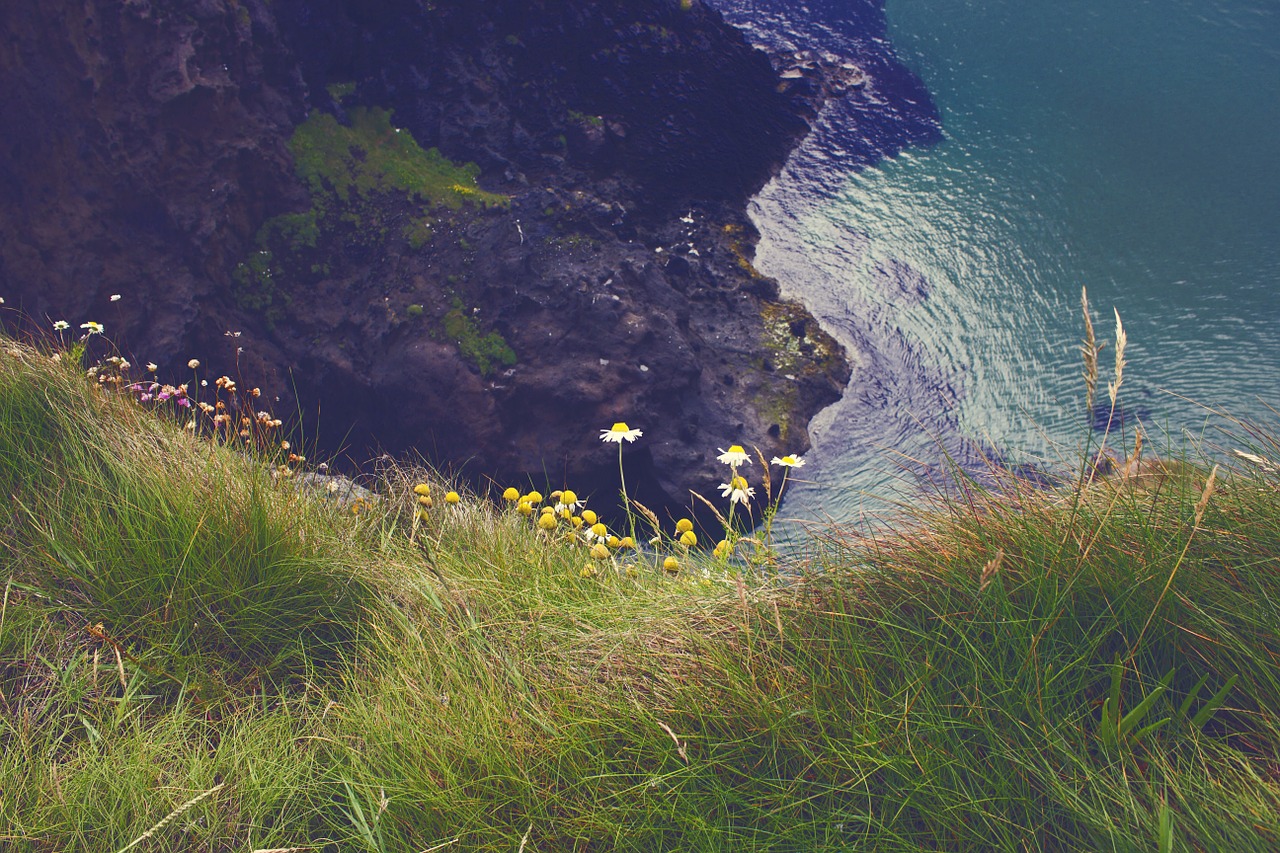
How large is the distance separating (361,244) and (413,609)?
526 centimetres

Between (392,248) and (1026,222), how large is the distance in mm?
6242

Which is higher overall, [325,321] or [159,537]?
[159,537]

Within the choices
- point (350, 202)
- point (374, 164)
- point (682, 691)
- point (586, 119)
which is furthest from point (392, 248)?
point (682, 691)

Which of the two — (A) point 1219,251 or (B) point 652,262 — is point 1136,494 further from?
(A) point 1219,251

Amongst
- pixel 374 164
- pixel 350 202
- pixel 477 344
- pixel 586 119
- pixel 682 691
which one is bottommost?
pixel 477 344

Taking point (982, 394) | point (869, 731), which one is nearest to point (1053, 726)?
point (869, 731)

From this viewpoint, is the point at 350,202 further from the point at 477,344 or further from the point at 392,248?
the point at 477,344

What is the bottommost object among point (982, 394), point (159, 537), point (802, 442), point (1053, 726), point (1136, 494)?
point (802, 442)

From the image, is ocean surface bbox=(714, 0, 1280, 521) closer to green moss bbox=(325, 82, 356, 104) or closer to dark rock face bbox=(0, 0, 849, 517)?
dark rock face bbox=(0, 0, 849, 517)

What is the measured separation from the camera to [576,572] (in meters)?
3.32

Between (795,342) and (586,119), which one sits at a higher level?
(586,119)

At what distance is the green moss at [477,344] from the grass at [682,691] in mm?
3956

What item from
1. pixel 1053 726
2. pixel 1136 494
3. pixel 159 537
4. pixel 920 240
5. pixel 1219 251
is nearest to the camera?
pixel 1053 726

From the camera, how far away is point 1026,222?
9.04 metres
